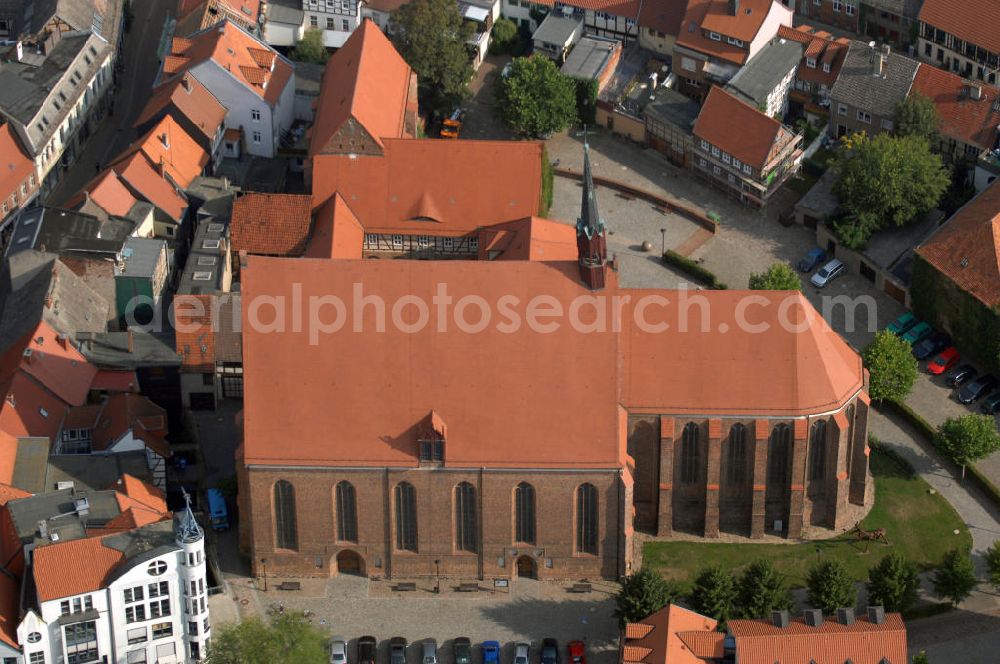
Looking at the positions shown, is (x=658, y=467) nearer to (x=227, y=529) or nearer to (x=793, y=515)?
(x=793, y=515)

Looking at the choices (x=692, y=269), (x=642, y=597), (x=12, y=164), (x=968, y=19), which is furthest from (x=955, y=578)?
(x=12, y=164)

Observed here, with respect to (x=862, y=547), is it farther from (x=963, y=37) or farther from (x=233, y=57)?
(x=233, y=57)

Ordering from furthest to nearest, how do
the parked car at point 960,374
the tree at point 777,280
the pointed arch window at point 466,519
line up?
the parked car at point 960,374, the tree at point 777,280, the pointed arch window at point 466,519

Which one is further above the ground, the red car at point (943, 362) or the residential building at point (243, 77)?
the residential building at point (243, 77)

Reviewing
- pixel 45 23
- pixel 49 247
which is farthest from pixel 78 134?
pixel 49 247

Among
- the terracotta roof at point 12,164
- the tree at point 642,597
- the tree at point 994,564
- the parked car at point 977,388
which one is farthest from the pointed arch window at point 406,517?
the terracotta roof at point 12,164

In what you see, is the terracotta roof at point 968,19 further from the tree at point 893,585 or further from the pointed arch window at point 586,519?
the pointed arch window at point 586,519
